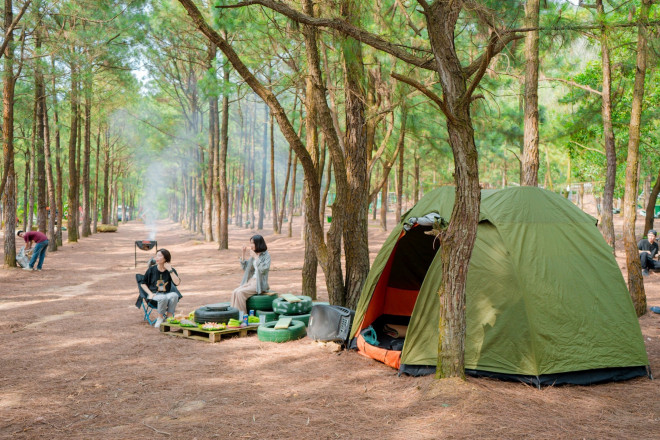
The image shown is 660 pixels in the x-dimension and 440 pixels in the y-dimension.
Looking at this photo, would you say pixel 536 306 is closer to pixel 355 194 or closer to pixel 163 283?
pixel 355 194

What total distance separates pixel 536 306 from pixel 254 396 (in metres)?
2.94

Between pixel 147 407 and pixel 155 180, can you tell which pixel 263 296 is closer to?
pixel 147 407

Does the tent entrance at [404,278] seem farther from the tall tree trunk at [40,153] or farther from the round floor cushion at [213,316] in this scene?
the tall tree trunk at [40,153]

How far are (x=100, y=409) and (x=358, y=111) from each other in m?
5.22

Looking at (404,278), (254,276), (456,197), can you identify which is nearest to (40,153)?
(254,276)

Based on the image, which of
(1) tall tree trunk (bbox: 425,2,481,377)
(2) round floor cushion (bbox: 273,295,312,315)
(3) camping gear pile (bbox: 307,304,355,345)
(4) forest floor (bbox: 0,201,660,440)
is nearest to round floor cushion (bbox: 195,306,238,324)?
(4) forest floor (bbox: 0,201,660,440)

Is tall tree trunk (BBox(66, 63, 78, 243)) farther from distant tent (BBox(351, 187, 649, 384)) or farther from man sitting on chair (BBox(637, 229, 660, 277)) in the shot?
man sitting on chair (BBox(637, 229, 660, 277))

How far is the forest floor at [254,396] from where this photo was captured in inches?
152

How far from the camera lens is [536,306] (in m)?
5.12

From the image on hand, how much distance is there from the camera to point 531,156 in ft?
28.2

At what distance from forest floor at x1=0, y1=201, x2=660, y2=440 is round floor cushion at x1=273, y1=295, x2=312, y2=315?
1.97 feet

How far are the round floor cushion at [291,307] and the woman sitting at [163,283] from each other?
1554 millimetres

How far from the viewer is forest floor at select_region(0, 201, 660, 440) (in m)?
3.85

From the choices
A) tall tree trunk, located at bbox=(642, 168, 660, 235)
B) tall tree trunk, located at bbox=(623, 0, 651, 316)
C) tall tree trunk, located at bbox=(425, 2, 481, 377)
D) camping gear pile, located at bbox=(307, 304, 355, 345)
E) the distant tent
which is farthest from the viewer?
tall tree trunk, located at bbox=(642, 168, 660, 235)
